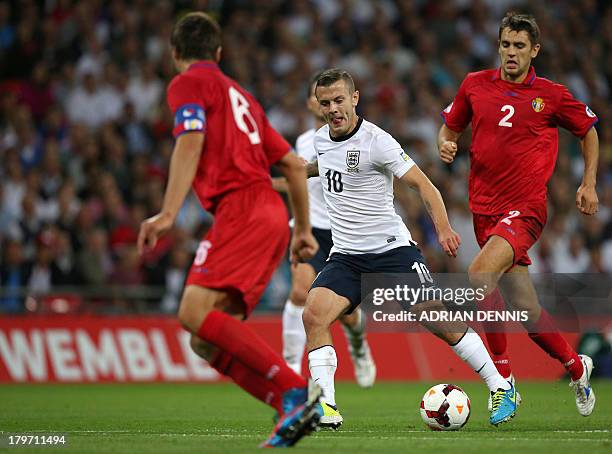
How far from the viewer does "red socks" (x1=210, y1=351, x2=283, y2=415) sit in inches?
259

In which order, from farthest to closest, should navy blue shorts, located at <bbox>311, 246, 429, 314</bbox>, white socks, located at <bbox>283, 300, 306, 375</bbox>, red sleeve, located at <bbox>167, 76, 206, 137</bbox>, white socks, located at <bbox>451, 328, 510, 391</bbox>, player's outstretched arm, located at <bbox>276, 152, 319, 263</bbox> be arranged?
white socks, located at <bbox>283, 300, 306, 375</bbox>
white socks, located at <bbox>451, 328, 510, 391</bbox>
navy blue shorts, located at <bbox>311, 246, 429, 314</bbox>
player's outstretched arm, located at <bbox>276, 152, 319, 263</bbox>
red sleeve, located at <bbox>167, 76, 206, 137</bbox>

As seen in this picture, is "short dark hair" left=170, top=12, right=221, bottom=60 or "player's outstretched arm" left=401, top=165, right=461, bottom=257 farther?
"player's outstretched arm" left=401, top=165, right=461, bottom=257

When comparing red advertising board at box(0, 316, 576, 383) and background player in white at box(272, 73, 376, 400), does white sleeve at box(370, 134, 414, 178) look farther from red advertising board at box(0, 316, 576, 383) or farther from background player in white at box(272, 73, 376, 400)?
red advertising board at box(0, 316, 576, 383)

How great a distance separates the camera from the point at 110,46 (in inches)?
750

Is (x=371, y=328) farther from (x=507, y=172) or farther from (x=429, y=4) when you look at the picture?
(x=429, y=4)

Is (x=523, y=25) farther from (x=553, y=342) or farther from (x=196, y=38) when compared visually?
(x=196, y=38)

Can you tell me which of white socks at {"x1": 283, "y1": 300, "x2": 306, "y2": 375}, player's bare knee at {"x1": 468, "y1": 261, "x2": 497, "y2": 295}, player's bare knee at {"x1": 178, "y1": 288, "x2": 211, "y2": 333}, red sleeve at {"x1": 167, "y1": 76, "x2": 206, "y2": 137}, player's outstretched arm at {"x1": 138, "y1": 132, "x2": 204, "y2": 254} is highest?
red sleeve at {"x1": 167, "y1": 76, "x2": 206, "y2": 137}

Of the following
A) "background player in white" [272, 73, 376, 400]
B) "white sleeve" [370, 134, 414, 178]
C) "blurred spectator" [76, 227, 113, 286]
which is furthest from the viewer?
"blurred spectator" [76, 227, 113, 286]

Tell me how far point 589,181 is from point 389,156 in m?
1.62

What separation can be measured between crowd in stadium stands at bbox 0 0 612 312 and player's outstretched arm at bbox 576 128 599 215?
729 cm

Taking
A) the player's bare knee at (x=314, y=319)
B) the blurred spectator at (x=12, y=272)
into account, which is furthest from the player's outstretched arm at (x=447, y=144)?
the blurred spectator at (x=12, y=272)

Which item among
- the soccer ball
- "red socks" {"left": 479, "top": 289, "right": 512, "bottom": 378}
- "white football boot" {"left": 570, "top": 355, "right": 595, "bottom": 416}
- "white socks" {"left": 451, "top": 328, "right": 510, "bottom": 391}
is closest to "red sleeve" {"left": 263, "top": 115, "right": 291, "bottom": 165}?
the soccer ball

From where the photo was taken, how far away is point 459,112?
9430 mm

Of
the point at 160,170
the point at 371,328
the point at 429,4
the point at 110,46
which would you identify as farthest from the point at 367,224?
the point at 429,4
